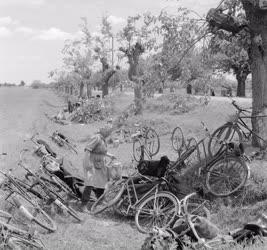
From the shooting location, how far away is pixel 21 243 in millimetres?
5773

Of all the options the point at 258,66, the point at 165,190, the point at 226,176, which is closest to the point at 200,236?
the point at 165,190

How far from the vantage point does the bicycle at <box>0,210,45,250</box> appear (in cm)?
558

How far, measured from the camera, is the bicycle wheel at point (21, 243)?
5587 millimetres

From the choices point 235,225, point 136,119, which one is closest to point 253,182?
point 235,225

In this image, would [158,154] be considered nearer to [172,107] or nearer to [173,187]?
[173,187]

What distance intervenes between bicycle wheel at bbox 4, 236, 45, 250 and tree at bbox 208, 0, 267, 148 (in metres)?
6.57

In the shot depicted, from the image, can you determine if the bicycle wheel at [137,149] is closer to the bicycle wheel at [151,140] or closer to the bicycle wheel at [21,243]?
the bicycle wheel at [151,140]

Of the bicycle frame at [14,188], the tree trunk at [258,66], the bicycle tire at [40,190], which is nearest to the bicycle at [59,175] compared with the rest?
the bicycle tire at [40,190]

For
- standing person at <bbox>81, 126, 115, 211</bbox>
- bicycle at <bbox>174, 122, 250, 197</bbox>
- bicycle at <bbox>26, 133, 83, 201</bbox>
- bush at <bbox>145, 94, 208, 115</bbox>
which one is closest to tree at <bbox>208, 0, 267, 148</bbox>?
bicycle at <bbox>174, 122, 250, 197</bbox>

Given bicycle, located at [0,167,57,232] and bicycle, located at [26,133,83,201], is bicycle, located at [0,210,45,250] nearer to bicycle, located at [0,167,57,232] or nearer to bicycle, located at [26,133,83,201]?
bicycle, located at [0,167,57,232]

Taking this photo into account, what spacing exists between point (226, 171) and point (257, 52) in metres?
3.67

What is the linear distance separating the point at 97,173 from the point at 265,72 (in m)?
5.01

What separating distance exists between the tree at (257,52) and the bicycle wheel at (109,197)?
380 centimetres

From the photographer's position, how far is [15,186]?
25.5 feet
